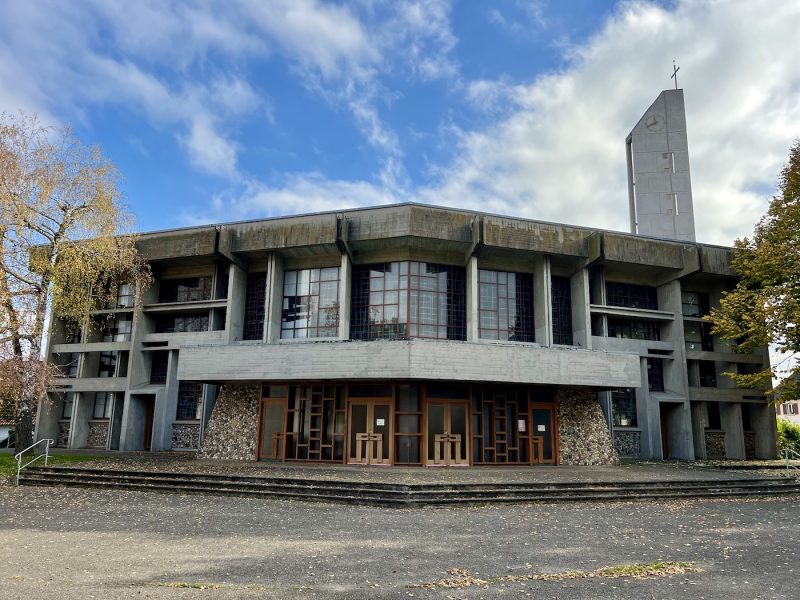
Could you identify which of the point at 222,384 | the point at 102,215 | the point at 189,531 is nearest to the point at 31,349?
the point at 102,215

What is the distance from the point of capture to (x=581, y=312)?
23.7 metres

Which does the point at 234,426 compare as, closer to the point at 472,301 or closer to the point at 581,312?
the point at 472,301

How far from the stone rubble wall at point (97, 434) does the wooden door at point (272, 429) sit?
9374 millimetres

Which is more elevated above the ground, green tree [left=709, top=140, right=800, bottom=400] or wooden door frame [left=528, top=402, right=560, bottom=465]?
green tree [left=709, top=140, right=800, bottom=400]

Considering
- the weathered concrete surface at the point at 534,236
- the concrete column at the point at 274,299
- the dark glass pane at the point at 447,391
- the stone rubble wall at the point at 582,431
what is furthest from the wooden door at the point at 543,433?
the concrete column at the point at 274,299

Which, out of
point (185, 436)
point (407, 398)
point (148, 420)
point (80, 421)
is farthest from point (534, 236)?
point (80, 421)

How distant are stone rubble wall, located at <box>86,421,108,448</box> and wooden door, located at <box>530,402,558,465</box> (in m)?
18.8

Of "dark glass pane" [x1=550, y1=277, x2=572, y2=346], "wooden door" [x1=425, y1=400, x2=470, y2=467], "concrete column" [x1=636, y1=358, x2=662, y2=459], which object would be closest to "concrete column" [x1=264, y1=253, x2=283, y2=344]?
"wooden door" [x1=425, y1=400, x2=470, y2=467]

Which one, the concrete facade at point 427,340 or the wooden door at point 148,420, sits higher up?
the concrete facade at point 427,340

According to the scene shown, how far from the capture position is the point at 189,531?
31.8 ft

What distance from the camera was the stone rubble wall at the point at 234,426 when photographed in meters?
21.6

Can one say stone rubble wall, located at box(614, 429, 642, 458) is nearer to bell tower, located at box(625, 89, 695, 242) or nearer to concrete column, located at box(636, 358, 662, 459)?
concrete column, located at box(636, 358, 662, 459)

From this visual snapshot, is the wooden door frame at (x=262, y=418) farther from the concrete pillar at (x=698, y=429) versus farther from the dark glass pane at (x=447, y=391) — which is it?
the concrete pillar at (x=698, y=429)

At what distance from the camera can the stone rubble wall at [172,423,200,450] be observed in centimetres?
2442
